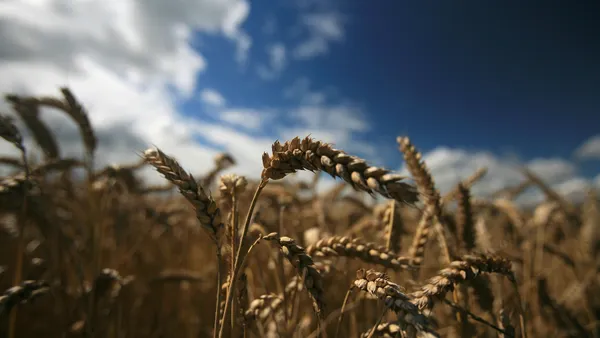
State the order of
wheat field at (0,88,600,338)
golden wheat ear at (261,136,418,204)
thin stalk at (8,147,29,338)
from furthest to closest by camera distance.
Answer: thin stalk at (8,147,29,338) < wheat field at (0,88,600,338) < golden wheat ear at (261,136,418,204)

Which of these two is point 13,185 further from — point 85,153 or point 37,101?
point 37,101

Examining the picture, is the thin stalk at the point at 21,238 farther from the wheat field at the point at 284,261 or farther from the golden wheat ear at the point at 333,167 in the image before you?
the golden wheat ear at the point at 333,167

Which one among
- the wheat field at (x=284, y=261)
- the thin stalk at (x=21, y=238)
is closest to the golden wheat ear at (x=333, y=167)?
the wheat field at (x=284, y=261)

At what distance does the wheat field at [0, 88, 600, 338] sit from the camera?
806mm

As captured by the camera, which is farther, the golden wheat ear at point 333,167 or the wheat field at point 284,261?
the wheat field at point 284,261

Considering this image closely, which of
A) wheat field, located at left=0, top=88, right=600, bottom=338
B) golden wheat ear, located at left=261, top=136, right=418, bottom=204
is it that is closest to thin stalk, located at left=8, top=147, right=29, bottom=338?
wheat field, located at left=0, top=88, right=600, bottom=338

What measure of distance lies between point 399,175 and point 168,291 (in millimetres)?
2921

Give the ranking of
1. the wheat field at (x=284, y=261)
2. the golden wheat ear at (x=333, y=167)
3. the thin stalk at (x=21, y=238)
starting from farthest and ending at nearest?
the thin stalk at (x=21, y=238) < the wheat field at (x=284, y=261) < the golden wheat ear at (x=333, y=167)

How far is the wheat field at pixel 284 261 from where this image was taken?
2.64 ft

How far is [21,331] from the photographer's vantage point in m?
2.43

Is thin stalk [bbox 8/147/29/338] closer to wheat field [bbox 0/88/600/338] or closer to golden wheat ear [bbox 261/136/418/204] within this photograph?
wheat field [bbox 0/88/600/338]

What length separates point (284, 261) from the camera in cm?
180

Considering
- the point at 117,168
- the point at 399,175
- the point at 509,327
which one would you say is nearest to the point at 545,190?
the point at 509,327

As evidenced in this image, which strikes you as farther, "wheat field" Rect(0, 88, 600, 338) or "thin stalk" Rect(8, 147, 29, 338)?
"thin stalk" Rect(8, 147, 29, 338)
